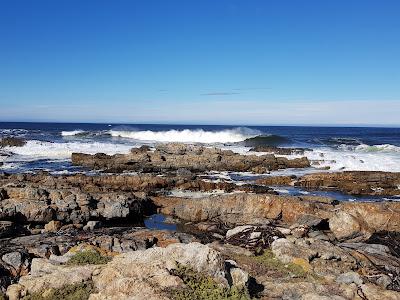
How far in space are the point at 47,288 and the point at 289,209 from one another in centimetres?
1218

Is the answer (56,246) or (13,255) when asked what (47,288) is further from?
(56,246)

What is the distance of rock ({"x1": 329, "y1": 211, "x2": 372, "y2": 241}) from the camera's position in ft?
48.3

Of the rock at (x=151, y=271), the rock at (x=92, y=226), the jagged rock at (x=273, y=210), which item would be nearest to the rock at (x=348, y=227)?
the jagged rock at (x=273, y=210)

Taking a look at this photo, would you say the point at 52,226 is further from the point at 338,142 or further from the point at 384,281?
the point at 338,142

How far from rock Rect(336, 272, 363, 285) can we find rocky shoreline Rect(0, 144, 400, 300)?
20 millimetres

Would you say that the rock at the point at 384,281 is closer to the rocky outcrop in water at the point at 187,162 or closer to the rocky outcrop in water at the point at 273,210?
the rocky outcrop in water at the point at 273,210

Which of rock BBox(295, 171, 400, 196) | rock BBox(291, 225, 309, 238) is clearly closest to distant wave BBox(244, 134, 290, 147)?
rock BBox(295, 171, 400, 196)

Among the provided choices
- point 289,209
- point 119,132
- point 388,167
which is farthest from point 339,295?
point 119,132

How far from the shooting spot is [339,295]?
7.86m

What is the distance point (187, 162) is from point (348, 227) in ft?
72.8

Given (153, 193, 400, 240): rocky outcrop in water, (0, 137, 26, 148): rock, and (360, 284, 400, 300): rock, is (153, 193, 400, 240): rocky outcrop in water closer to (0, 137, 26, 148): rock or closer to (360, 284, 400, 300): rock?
(360, 284, 400, 300): rock

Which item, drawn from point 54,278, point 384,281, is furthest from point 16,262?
point 384,281

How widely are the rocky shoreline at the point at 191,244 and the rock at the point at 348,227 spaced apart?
1.4 inches

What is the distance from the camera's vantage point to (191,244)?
7461mm
